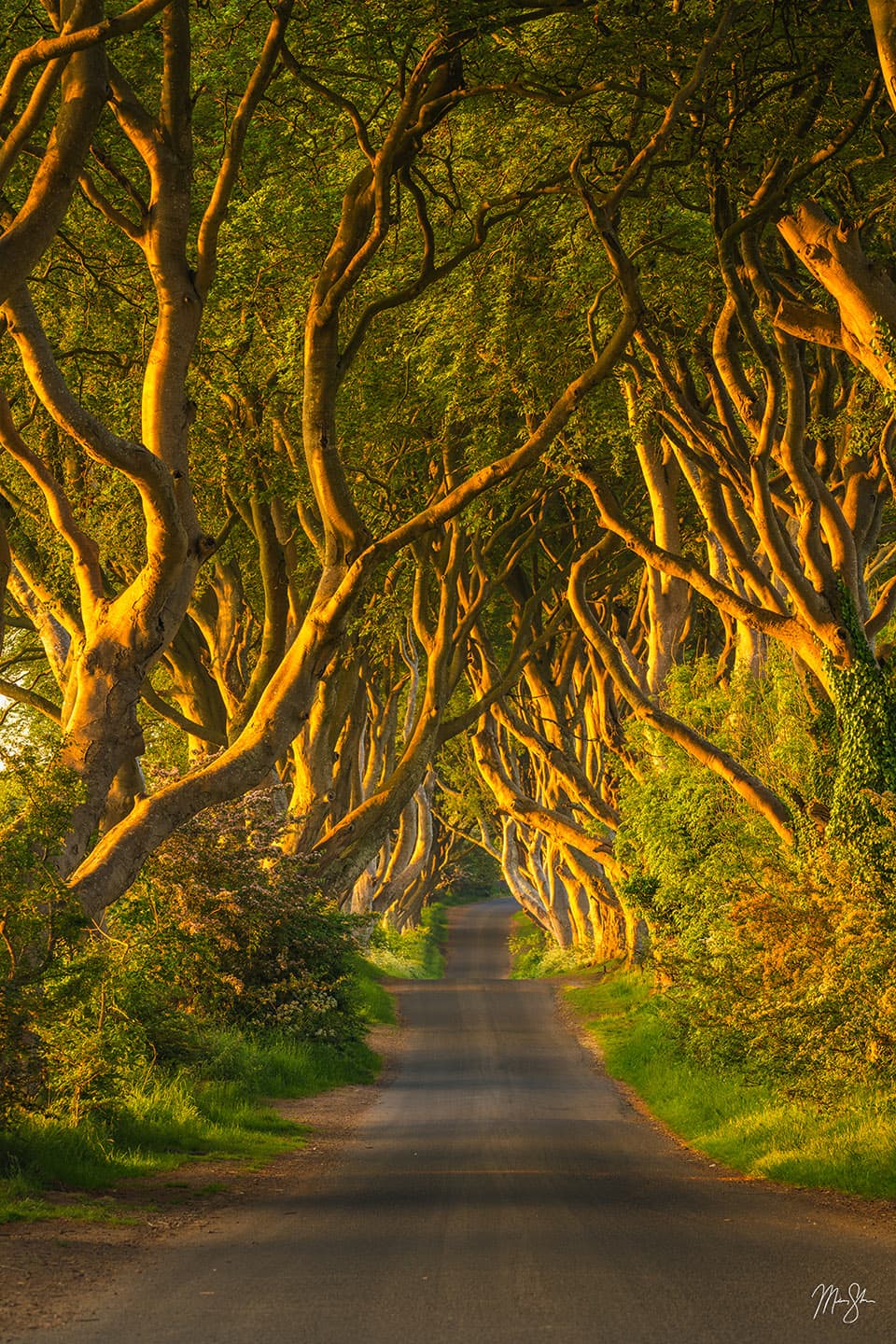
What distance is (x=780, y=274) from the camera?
17578 millimetres

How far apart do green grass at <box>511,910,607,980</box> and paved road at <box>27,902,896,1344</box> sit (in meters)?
27.5

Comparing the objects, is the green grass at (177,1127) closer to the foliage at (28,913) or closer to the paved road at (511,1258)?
the foliage at (28,913)

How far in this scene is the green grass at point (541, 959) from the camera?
4281 centimetres

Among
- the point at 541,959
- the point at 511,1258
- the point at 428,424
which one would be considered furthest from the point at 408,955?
the point at 511,1258

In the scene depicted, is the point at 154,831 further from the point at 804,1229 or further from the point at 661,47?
the point at 661,47

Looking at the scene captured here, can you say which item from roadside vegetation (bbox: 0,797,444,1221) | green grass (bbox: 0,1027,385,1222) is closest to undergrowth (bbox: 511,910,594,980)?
roadside vegetation (bbox: 0,797,444,1221)

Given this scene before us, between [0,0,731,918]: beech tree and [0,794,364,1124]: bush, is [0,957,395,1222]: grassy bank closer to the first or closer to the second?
[0,794,364,1124]: bush

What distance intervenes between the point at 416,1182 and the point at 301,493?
39.4ft

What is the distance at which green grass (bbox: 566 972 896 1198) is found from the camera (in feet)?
37.6

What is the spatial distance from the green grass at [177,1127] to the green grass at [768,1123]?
4.19 metres

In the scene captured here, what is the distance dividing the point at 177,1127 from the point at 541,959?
33655mm

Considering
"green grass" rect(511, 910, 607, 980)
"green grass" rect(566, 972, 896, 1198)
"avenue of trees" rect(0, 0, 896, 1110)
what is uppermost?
"avenue of trees" rect(0, 0, 896, 1110)

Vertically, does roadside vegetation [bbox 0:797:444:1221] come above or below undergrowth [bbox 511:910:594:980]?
above

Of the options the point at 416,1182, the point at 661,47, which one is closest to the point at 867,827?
the point at 416,1182
